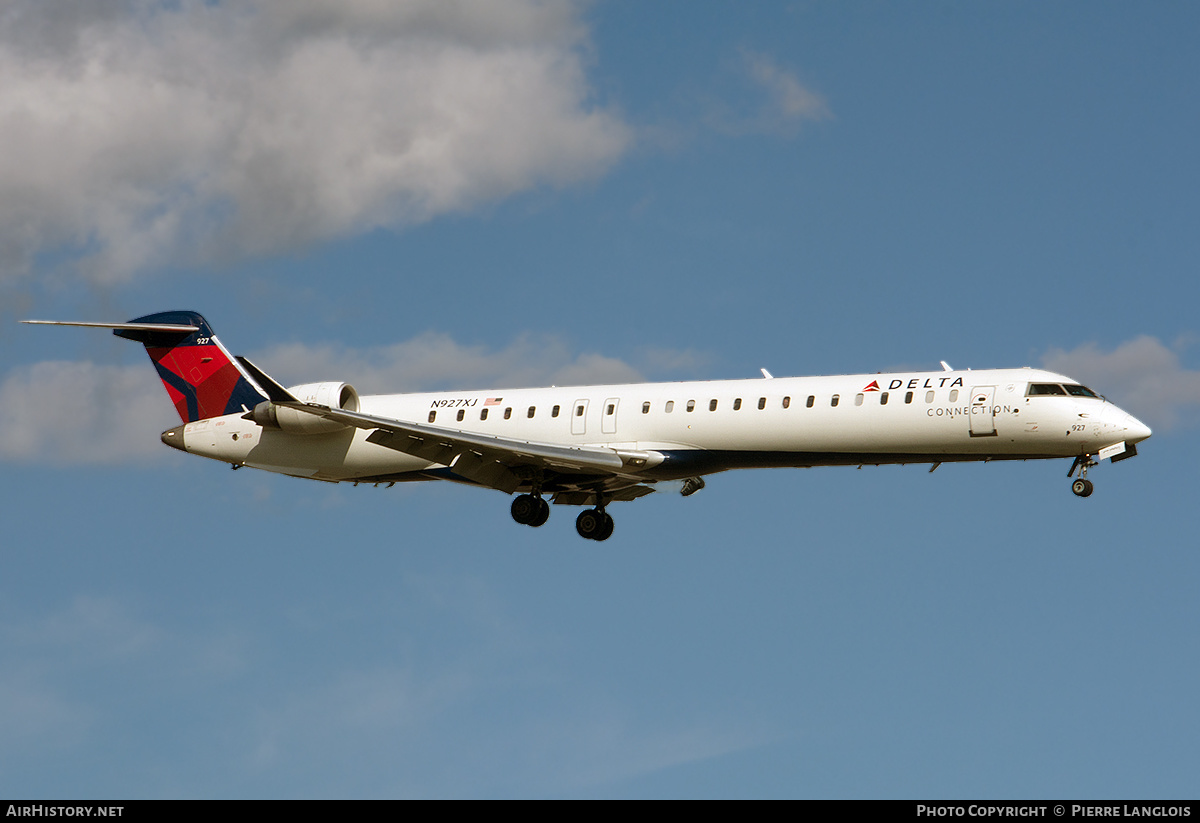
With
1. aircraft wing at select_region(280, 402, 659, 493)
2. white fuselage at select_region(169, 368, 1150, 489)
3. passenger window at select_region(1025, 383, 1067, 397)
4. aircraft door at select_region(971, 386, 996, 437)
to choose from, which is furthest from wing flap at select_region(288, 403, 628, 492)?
passenger window at select_region(1025, 383, 1067, 397)

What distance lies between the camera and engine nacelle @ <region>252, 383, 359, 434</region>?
36406mm

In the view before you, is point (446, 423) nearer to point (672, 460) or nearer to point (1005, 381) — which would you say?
point (672, 460)

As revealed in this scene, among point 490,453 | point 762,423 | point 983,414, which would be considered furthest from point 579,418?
point 983,414

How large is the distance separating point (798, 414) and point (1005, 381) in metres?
4.57

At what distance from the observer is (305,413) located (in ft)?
120

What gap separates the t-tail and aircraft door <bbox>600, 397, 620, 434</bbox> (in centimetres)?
963

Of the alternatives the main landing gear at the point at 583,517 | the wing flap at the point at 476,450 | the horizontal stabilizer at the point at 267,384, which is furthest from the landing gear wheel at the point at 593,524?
the horizontal stabilizer at the point at 267,384

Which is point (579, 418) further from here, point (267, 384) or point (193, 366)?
point (193, 366)

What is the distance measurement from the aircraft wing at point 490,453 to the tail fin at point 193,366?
5614 mm

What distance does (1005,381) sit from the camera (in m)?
32.2

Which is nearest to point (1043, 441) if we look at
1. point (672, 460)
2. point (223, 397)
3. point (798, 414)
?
point (798, 414)

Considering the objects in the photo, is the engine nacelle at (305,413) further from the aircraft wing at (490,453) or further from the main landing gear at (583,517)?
the main landing gear at (583,517)

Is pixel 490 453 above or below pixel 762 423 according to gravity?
above
